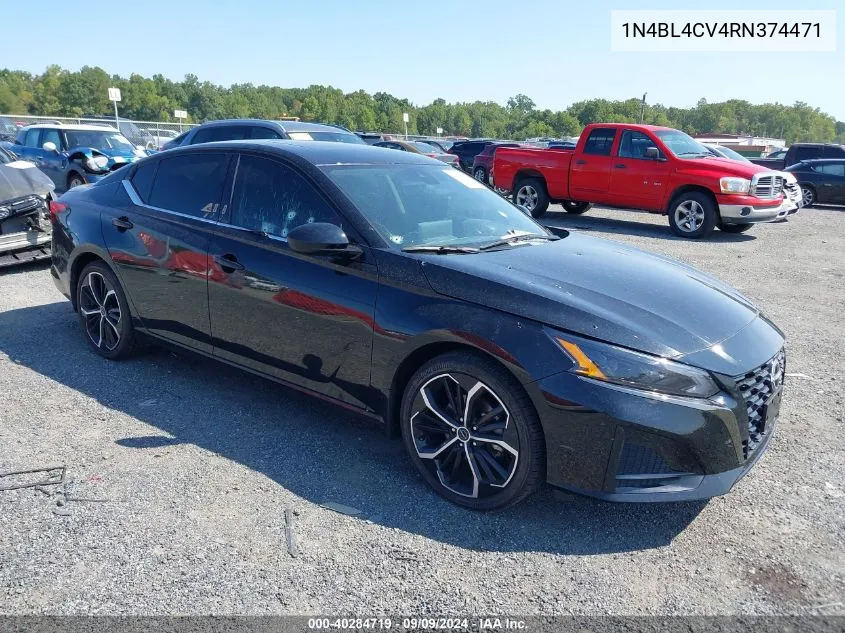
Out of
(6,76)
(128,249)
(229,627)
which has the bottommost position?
(229,627)

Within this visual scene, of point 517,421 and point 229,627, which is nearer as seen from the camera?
point 229,627

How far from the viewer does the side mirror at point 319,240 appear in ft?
11.3

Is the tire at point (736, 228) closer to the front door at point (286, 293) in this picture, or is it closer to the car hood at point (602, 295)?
the car hood at point (602, 295)

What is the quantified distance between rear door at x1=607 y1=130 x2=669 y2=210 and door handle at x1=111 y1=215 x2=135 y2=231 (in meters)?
10.5

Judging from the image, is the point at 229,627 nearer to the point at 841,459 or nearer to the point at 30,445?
the point at 30,445

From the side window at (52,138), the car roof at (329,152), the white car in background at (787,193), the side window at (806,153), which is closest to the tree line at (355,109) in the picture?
the side window at (806,153)

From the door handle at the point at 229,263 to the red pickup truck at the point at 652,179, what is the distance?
1049 centimetres

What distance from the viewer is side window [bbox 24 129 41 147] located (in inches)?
570

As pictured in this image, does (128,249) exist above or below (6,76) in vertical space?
below

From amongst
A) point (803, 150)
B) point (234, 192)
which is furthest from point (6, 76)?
point (234, 192)

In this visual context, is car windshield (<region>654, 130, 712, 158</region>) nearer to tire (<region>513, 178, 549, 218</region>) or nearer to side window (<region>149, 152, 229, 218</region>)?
tire (<region>513, 178, 549, 218</region>)

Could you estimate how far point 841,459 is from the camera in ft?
12.7

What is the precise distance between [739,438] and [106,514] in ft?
9.45

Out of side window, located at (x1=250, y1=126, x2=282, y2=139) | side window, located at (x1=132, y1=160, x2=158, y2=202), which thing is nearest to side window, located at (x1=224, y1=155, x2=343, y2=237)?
side window, located at (x1=132, y1=160, x2=158, y2=202)
